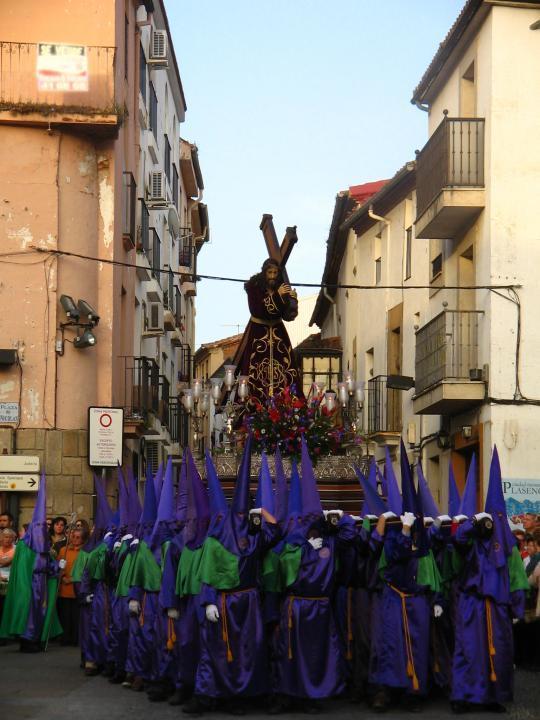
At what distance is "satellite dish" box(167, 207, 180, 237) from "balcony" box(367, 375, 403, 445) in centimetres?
765

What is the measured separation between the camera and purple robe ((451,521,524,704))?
1238cm

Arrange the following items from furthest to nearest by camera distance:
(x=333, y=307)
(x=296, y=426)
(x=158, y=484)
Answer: (x=333, y=307), (x=296, y=426), (x=158, y=484)

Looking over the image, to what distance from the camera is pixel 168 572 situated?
1333 cm

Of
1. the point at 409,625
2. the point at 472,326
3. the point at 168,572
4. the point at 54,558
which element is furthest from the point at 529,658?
the point at 472,326

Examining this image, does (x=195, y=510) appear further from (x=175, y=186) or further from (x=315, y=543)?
(x=175, y=186)

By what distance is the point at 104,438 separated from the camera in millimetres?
22797

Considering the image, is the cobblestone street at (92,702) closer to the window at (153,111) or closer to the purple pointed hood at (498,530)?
the purple pointed hood at (498,530)

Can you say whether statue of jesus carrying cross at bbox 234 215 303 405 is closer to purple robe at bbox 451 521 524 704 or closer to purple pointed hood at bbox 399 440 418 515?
→ purple pointed hood at bbox 399 440 418 515

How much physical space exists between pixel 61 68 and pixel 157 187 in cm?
962

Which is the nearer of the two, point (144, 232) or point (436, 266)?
point (436, 266)

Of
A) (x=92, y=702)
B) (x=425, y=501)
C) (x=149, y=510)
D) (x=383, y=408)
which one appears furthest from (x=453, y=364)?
(x=92, y=702)

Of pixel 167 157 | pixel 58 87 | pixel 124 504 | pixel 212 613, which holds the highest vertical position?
pixel 167 157

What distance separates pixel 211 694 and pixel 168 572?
140cm

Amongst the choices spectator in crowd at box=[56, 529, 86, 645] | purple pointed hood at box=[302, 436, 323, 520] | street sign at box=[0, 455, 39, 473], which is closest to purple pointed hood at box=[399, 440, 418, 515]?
purple pointed hood at box=[302, 436, 323, 520]
